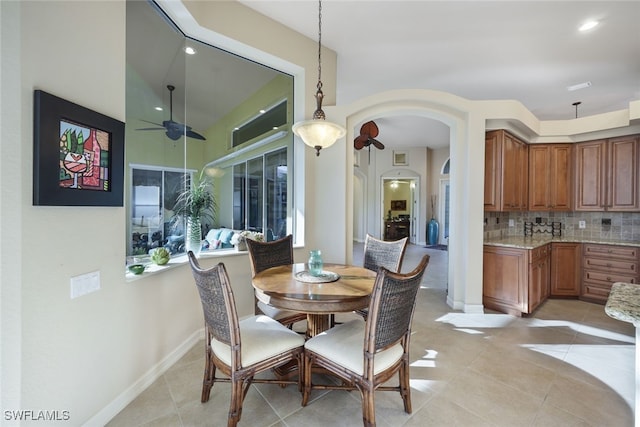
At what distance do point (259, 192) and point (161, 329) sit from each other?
2.64 m

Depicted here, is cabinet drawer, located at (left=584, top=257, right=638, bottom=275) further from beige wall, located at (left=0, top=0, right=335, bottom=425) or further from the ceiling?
beige wall, located at (left=0, top=0, right=335, bottom=425)

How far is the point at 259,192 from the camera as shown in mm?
4539

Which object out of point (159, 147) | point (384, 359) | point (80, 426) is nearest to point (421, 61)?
point (159, 147)

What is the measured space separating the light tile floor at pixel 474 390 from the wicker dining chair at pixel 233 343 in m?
0.24

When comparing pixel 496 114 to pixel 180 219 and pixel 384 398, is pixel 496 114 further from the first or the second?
pixel 180 219

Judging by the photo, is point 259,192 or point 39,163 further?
point 259,192

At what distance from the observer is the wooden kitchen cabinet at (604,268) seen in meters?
3.62

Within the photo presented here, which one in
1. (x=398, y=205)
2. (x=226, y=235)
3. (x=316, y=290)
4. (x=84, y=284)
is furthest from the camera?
(x=398, y=205)

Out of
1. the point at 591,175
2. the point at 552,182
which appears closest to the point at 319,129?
the point at 552,182

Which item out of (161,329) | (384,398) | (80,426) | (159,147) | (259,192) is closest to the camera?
(80,426)

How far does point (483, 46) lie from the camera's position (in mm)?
3438

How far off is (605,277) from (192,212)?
18.0 feet

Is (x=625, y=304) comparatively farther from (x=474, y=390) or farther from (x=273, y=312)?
(x=273, y=312)

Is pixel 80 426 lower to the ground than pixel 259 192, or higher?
lower
